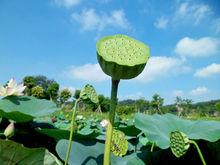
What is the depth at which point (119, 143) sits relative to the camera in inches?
19.8

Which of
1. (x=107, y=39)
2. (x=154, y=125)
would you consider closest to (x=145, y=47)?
(x=107, y=39)

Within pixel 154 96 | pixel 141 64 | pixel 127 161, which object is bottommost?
pixel 127 161

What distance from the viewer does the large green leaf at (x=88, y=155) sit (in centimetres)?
54

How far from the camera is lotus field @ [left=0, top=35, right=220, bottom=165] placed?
0.38 m

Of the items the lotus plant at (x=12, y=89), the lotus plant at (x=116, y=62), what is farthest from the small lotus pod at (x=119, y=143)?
the lotus plant at (x=12, y=89)

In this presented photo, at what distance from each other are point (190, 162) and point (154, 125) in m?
0.10

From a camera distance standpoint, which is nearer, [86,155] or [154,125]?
[86,155]

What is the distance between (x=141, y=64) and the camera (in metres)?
0.38

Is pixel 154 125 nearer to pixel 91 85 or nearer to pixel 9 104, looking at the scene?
pixel 91 85

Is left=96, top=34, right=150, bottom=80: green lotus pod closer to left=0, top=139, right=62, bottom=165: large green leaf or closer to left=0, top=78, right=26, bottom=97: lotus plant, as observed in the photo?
left=0, top=139, right=62, bottom=165: large green leaf

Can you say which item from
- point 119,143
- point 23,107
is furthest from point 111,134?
point 23,107

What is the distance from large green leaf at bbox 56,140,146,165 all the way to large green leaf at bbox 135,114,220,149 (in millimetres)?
62

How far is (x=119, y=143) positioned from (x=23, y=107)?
38 cm

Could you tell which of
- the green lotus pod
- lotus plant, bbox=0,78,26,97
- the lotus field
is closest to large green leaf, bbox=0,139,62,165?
the lotus field
